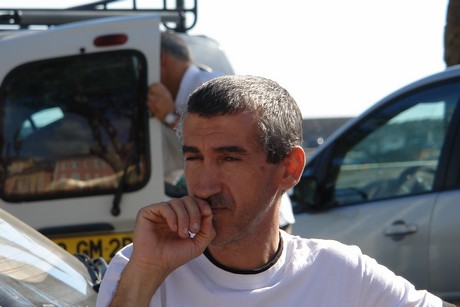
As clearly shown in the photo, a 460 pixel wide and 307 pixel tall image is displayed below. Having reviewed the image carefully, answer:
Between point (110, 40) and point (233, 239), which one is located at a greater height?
point (233, 239)

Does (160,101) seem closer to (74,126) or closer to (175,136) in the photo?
(175,136)

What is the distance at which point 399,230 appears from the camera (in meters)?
6.11

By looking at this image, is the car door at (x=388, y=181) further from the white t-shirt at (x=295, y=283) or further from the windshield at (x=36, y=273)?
the white t-shirt at (x=295, y=283)

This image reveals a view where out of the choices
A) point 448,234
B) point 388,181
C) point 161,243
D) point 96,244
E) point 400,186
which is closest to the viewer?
point 161,243

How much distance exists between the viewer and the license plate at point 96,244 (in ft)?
18.5

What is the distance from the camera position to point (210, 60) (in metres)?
6.32

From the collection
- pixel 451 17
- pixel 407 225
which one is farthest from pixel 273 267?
pixel 451 17

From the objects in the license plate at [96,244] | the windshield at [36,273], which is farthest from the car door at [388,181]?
the windshield at [36,273]

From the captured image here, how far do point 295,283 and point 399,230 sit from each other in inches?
150

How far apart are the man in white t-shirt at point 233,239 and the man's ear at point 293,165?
2 cm

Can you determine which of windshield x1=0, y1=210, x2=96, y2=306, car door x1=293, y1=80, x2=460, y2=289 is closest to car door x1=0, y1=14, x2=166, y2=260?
car door x1=293, y1=80, x2=460, y2=289

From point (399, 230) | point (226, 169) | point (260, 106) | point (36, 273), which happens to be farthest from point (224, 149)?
point (399, 230)

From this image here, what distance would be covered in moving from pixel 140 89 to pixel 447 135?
193cm

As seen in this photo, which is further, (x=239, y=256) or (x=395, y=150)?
(x=395, y=150)
